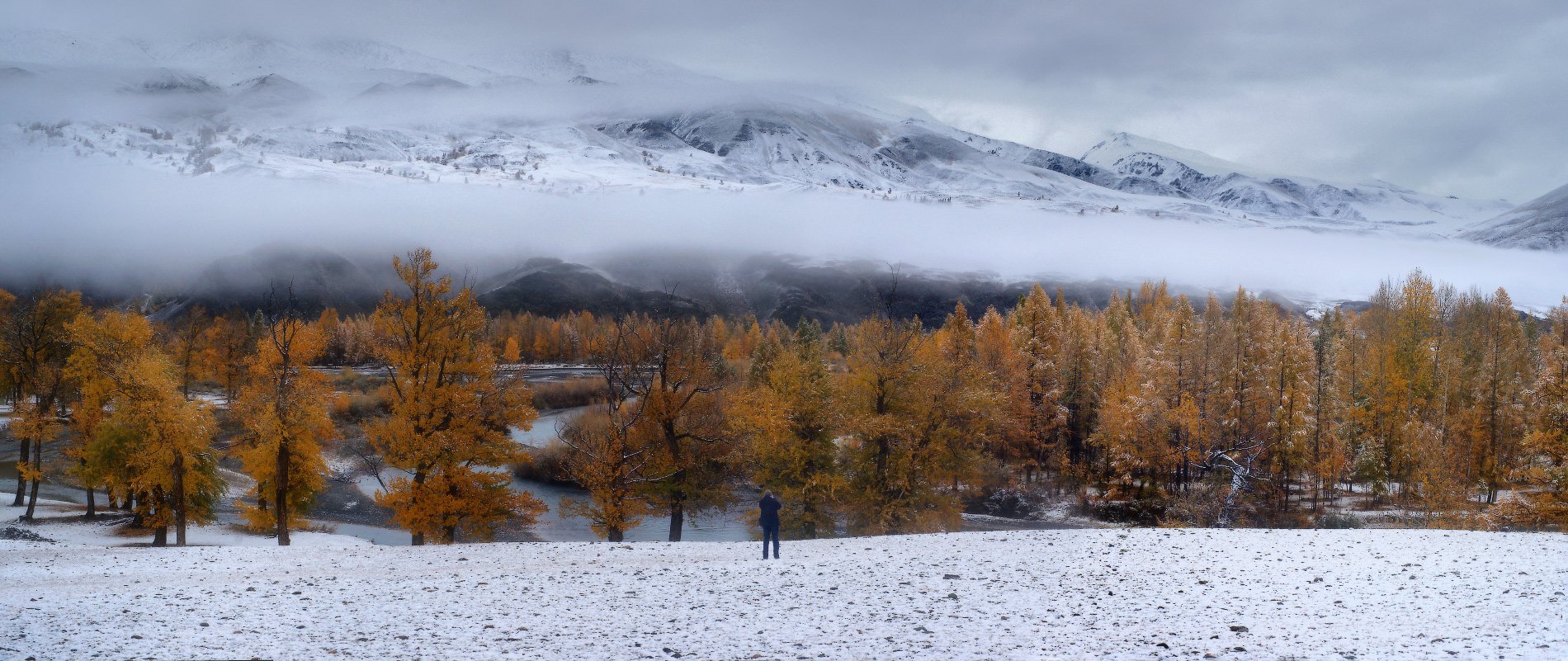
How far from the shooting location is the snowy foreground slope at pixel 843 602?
12.0 m

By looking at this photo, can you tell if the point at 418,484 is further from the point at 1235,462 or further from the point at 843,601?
the point at 1235,462

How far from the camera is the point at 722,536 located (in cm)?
3909

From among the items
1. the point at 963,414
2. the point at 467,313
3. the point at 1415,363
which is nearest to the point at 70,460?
the point at 467,313

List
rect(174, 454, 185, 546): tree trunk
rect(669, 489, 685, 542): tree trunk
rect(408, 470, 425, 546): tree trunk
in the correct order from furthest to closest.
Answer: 1. rect(669, 489, 685, 542): tree trunk
2. rect(174, 454, 185, 546): tree trunk
3. rect(408, 470, 425, 546): tree trunk

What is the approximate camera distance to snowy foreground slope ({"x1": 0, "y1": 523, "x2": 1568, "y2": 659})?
12039 millimetres

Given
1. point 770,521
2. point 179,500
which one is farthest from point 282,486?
point 770,521

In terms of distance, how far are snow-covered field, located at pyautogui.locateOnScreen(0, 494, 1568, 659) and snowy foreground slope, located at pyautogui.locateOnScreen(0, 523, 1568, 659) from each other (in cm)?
5

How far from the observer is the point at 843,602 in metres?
14.8

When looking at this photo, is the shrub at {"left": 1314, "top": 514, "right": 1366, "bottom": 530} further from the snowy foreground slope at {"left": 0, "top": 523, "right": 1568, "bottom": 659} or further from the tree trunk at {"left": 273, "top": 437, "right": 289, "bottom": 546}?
the tree trunk at {"left": 273, "top": 437, "right": 289, "bottom": 546}

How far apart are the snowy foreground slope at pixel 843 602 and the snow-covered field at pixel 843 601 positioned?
50 mm

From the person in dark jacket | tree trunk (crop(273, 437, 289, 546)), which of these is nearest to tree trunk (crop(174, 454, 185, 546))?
tree trunk (crop(273, 437, 289, 546))

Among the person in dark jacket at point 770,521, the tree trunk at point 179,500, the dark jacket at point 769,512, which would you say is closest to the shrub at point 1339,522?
the person in dark jacket at point 770,521

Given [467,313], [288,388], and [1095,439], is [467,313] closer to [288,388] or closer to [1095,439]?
[288,388]

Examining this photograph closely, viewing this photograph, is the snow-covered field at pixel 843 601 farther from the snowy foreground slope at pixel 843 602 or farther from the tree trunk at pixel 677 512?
the tree trunk at pixel 677 512
